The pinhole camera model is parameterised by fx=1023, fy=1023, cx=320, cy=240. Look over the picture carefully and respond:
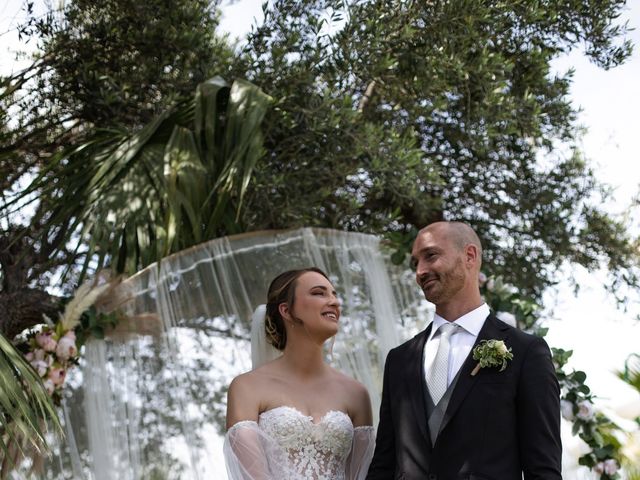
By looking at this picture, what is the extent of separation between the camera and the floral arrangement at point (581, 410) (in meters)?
6.21

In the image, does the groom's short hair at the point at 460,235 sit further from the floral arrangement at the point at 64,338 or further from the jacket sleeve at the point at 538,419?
the floral arrangement at the point at 64,338

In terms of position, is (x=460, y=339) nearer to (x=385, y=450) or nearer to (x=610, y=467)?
(x=385, y=450)

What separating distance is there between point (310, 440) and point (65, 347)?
179 centimetres

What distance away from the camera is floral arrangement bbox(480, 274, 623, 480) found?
20.4 feet

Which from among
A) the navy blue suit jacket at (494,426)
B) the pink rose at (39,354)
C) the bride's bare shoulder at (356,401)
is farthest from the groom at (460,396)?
the pink rose at (39,354)

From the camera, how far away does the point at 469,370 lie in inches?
147

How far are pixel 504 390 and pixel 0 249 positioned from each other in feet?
13.9

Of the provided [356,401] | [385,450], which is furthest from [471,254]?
[356,401]

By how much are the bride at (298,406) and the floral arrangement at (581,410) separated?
1.83m

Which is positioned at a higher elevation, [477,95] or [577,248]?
[477,95]

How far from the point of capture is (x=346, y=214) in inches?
296

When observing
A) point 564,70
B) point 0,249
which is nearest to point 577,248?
point 564,70

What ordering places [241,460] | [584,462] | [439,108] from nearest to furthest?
[241,460]
[584,462]
[439,108]

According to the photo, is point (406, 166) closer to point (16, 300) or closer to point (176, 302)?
point (176, 302)
